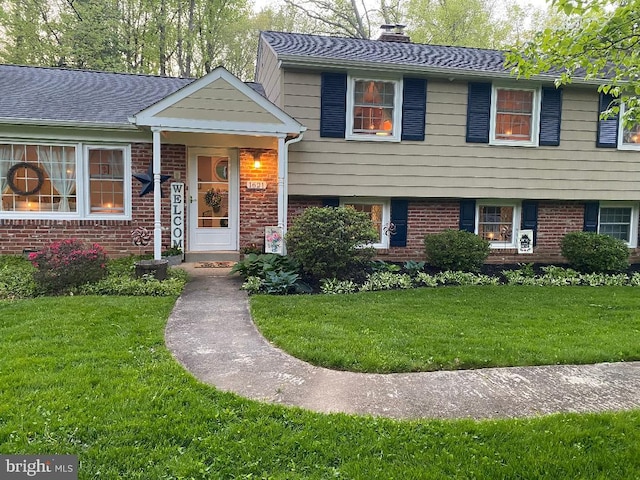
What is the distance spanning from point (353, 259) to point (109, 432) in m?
5.25

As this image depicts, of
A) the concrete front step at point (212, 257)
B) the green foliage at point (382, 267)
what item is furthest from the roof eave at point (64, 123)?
the green foliage at point (382, 267)

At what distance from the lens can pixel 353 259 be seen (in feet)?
25.1

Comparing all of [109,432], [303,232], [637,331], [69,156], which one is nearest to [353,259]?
[303,232]

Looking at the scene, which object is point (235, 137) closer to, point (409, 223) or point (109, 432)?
point (409, 223)

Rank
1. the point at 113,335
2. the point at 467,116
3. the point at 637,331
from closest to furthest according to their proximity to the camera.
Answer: the point at 113,335, the point at 637,331, the point at 467,116

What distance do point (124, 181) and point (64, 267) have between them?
108 inches

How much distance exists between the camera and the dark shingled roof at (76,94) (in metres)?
8.56

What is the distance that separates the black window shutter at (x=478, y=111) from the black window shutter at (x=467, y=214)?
135 centimetres

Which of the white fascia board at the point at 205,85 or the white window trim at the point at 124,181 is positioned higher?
the white fascia board at the point at 205,85

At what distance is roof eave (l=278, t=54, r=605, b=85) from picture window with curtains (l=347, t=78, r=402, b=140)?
1.24 ft

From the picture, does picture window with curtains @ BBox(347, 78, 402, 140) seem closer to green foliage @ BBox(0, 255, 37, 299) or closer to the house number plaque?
the house number plaque

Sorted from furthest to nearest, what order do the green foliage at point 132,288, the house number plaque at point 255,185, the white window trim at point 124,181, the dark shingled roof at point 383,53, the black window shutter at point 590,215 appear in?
1. the black window shutter at point 590,215
2. the house number plaque at point 255,185
3. the dark shingled roof at point 383,53
4. the white window trim at point 124,181
5. the green foliage at point 132,288

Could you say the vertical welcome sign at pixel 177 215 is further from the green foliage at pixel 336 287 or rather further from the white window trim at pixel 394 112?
the white window trim at pixel 394 112

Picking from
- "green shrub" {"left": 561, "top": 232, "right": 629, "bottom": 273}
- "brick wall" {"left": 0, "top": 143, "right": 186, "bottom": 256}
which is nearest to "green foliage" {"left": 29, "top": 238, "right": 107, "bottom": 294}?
"brick wall" {"left": 0, "top": 143, "right": 186, "bottom": 256}
